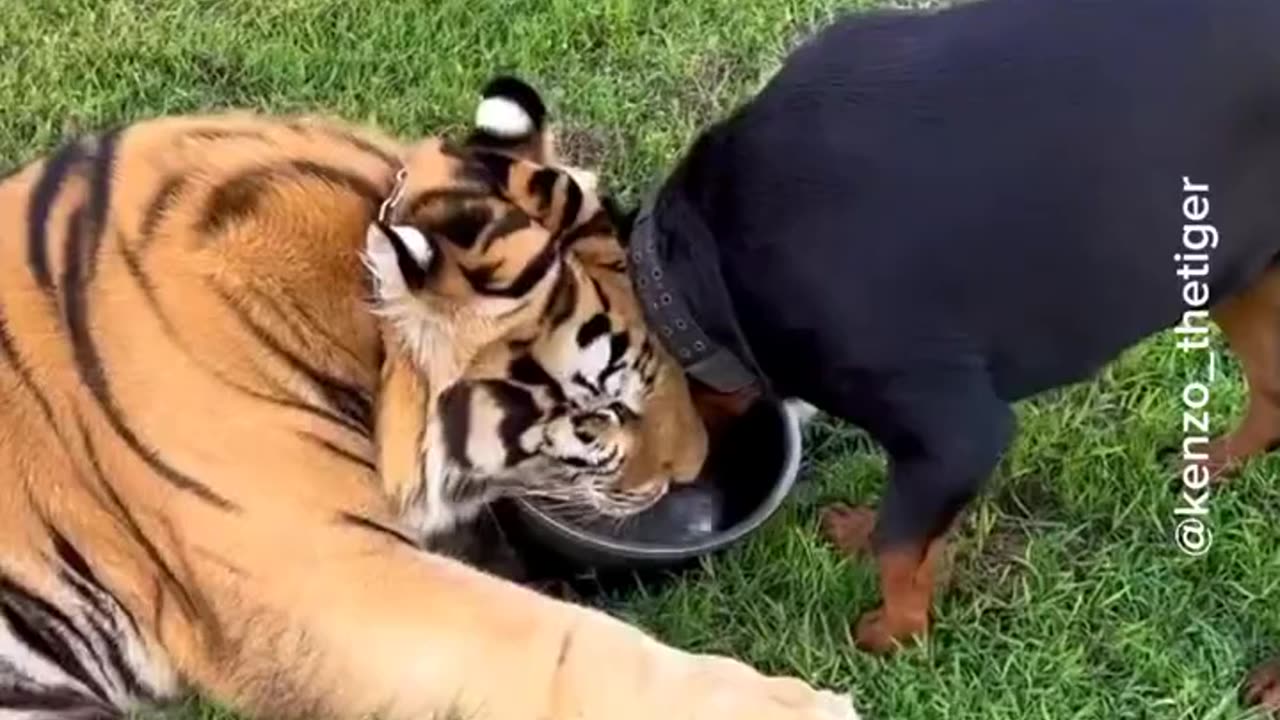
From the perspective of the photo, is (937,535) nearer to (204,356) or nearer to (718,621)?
(718,621)

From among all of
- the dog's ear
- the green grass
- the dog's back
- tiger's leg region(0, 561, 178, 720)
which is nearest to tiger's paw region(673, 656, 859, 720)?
the green grass

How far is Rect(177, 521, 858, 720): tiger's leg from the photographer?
2418 mm

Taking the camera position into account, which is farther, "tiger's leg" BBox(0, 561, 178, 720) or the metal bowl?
the metal bowl

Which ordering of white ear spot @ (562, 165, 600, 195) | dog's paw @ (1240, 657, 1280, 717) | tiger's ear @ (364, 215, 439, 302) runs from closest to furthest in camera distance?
1. tiger's ear @ (364, 215, 439, 302)
2. white ear spot @ (562, 165, 600, 195)
3. dog's paw @ (1240, 657, 1280, 717)

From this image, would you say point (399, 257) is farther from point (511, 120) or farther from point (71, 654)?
point (71, 654)

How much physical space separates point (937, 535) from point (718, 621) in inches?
14.0

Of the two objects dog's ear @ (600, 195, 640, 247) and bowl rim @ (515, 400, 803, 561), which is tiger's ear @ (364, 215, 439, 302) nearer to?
dog's ear @ (600, 195, 640, 247)

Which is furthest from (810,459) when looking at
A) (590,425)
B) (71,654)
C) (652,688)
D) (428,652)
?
(71,654)

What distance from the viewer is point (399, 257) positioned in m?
2.29

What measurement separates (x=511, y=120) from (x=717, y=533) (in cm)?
60

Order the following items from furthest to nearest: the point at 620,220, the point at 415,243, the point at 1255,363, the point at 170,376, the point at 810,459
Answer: the point at 810,459, the point at 1255,363, the point at 620,220, the point at 170,376, the point at 415,243

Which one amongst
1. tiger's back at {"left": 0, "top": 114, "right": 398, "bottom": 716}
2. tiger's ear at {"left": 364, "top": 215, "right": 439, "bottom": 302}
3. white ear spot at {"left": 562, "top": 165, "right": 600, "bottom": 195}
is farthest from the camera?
white ear spot at {"left": 562, "top": 165, "right": 600, "bottom": 195}

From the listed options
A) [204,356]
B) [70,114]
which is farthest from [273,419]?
[70,114]

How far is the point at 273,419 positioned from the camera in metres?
2.41
